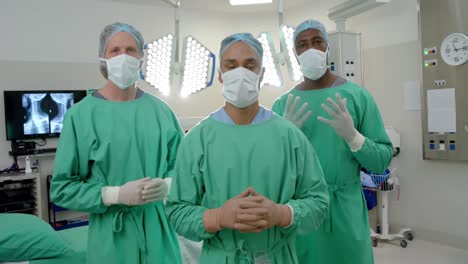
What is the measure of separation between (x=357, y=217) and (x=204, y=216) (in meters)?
0.80

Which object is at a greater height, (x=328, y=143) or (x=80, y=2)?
(x=80, y=2)

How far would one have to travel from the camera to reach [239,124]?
125 centimetres

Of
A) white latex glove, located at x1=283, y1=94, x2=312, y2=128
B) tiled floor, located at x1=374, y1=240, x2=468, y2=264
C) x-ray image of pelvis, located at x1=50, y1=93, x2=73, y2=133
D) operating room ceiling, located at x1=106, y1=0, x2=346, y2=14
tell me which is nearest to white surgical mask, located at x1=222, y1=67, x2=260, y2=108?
white latex glove, located at x1=283, y1=94, x2=312, y2=128

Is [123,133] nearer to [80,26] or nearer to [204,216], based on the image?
[204,216]

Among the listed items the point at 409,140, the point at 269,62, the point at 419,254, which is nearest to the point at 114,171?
the point at 269,62

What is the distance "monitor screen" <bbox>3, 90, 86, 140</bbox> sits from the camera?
4301 mm

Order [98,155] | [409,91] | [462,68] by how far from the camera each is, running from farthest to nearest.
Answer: [409,91], [462,68], [98,155]

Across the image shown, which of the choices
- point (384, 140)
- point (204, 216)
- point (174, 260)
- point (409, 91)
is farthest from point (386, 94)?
point (204, 216)

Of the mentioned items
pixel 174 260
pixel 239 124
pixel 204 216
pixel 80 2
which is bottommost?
pixel 174 260

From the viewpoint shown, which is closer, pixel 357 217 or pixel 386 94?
pixel 357 217

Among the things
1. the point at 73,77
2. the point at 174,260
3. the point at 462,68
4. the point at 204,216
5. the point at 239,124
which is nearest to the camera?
the point at 204,216

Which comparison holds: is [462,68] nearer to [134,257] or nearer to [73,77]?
[134,257]

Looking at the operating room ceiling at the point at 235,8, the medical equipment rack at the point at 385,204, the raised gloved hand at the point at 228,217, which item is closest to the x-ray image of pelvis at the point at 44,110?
the operating room ceiling at the point at 235,8

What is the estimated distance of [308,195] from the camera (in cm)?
119
